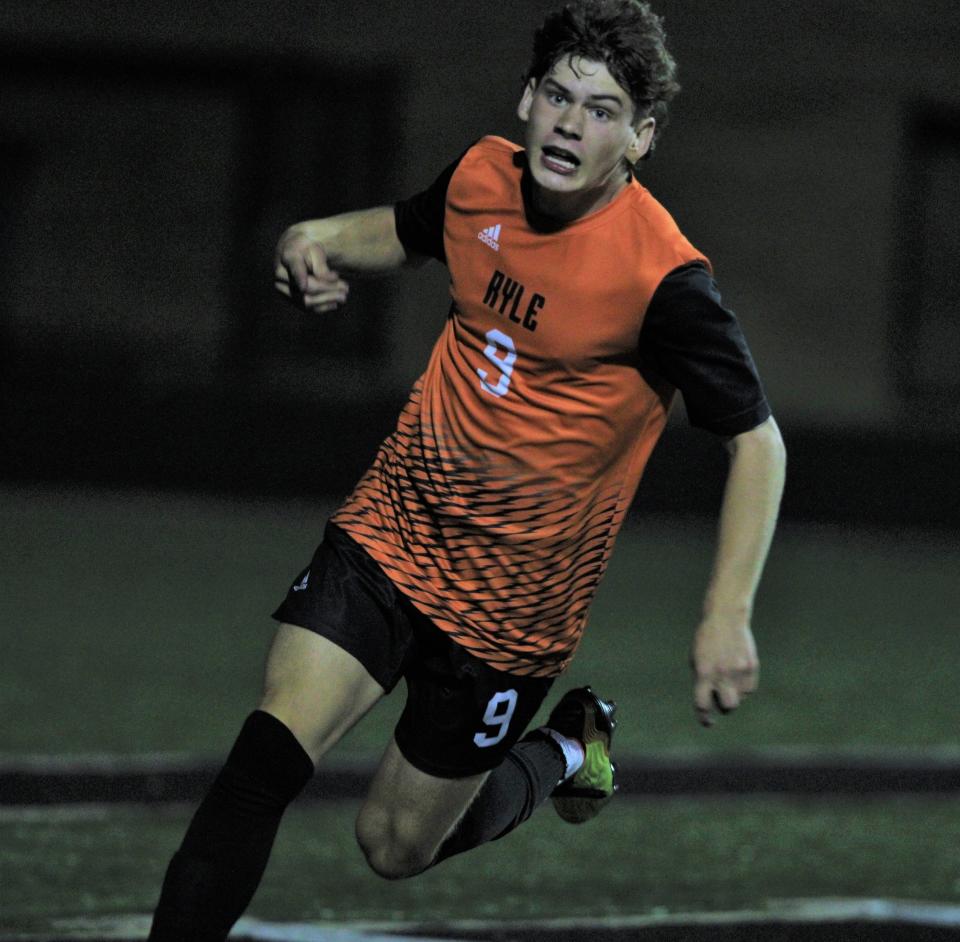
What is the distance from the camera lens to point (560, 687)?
9883mm

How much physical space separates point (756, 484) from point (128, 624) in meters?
7.09

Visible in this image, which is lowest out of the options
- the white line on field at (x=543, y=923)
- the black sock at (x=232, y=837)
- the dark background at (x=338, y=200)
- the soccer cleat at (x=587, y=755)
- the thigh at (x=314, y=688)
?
the dark background at (x=338, y=200)

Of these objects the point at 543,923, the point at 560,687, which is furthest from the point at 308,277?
the point at 560,687

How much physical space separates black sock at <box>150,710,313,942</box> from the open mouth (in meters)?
1.33

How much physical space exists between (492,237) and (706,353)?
26.1 inches

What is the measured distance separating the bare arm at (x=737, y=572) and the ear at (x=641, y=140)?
682mm

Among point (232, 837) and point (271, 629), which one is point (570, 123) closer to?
point (232, 837)

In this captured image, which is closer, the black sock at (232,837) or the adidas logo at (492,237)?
the black sock at (232,837)

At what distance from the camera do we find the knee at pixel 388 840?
198 inches

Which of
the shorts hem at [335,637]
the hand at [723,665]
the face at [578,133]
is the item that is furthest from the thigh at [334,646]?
the face at [578,133]

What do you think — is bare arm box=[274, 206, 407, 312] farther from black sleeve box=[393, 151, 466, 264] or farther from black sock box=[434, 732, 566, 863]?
black sock box=[434, 732, 566, 863]

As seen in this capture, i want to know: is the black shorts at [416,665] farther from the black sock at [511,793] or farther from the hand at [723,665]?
the hand at [723,665]

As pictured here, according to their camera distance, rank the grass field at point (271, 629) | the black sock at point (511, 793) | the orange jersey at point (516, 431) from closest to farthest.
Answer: the orange jersey at point (516, 431)
the black sock at point (511, 793)
the grass field at point (271, 629)

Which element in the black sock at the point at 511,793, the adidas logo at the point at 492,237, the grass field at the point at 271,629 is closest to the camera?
the adidas logo at the point at 492,237
